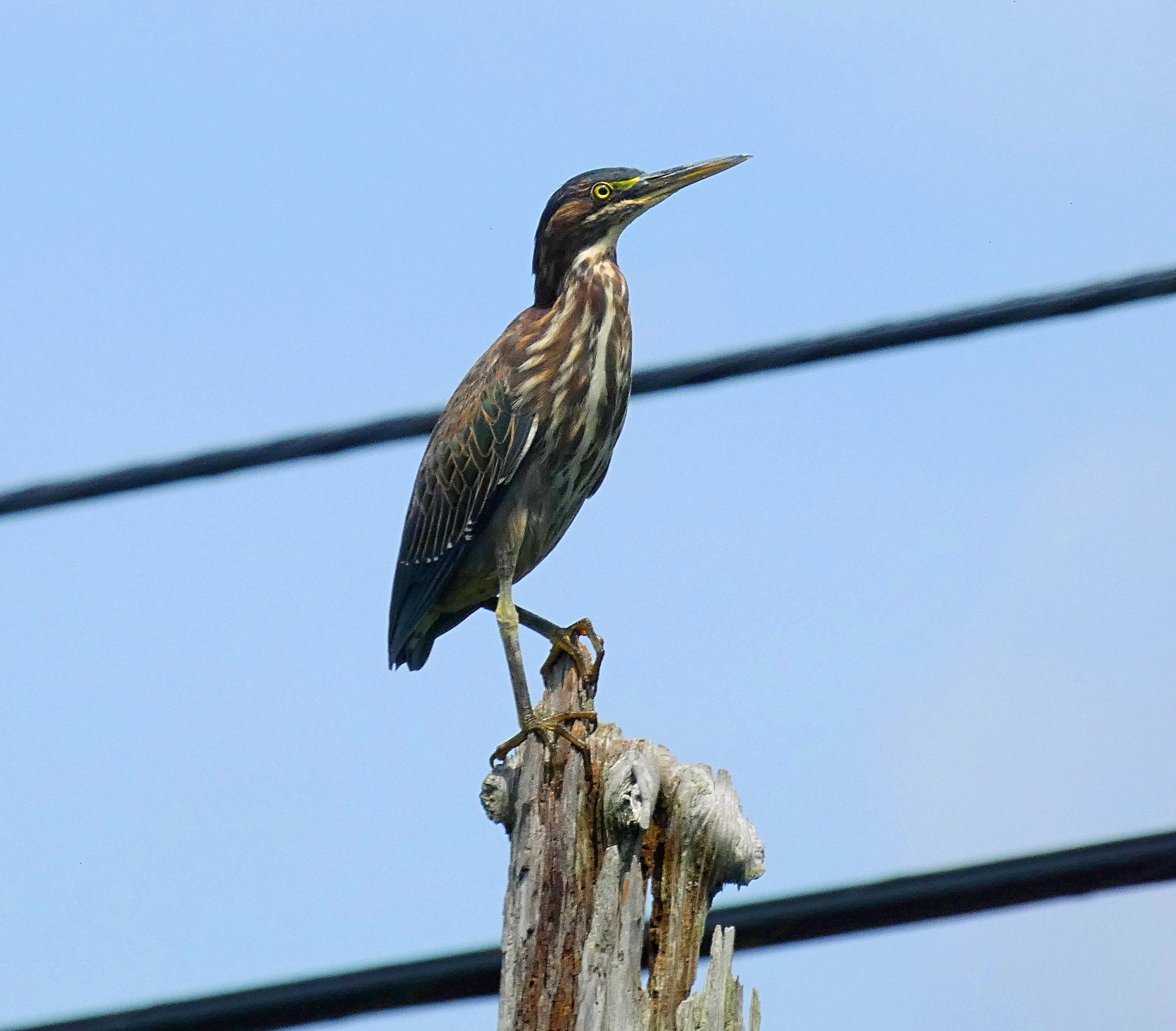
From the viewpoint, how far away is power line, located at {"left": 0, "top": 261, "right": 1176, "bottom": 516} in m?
4.68

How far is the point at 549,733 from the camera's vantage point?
13.1ft

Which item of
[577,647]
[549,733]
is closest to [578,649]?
[577,647]

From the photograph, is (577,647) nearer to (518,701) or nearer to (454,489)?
(518,701)

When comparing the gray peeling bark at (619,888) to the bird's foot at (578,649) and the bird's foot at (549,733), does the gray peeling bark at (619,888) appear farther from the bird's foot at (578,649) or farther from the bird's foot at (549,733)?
the bird's foot at (578,649)

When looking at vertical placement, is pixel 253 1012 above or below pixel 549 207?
below

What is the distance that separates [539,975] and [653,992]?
274mm

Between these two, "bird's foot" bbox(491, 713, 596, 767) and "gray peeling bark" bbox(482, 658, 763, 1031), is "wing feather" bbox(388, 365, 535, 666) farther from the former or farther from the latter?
Answer: "gray peeling bark" bbox(482, 658, 763, 1031)

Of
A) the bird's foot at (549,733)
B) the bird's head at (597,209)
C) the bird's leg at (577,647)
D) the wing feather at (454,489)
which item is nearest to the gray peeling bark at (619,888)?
the bird's foot at (549,733)

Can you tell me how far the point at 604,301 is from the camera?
6.05 metres

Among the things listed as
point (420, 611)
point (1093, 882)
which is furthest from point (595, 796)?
point (420, 611)

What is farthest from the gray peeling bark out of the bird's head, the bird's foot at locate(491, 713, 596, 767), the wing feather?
the bird's head

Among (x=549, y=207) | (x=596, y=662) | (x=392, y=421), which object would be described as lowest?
(x=596, y=662)

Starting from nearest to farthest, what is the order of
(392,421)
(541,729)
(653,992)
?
(653,992) → (541,729) → (392,421)

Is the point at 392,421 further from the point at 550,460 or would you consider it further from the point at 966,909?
the point at 966,909
